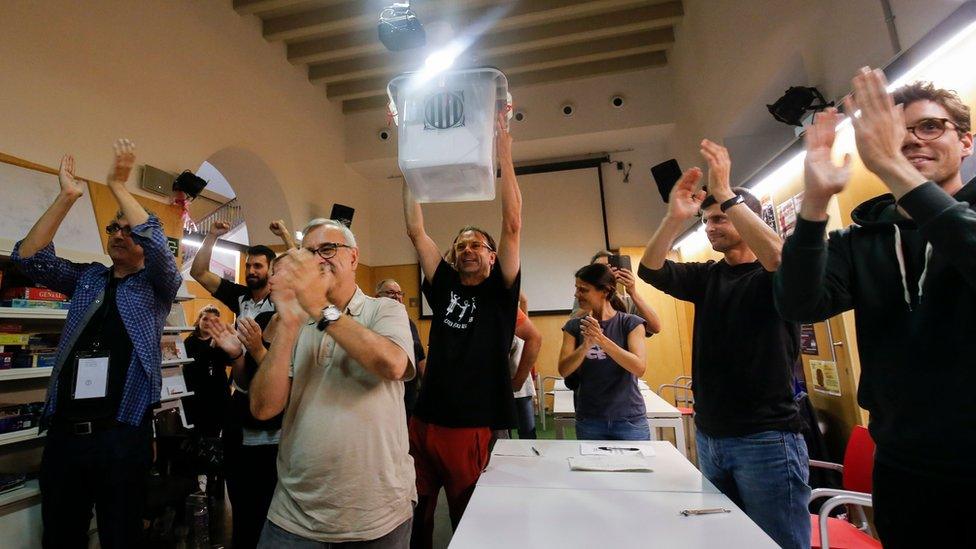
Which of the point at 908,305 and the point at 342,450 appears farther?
the point at 342,450

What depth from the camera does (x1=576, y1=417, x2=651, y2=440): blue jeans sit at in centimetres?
205

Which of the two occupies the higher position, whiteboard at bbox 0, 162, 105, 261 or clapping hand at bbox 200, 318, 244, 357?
whiteboard at bbox 0, 162, 105, 261

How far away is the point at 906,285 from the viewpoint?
34.7 inches

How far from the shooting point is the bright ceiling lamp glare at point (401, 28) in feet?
10.1

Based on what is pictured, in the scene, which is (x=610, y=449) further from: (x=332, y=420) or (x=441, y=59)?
(x=441, y=59)

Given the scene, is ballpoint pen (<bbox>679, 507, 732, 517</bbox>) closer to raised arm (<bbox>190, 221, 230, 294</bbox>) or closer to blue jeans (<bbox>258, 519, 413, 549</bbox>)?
blue jeans (<bbox>258, 519, 413, 549</bbox>)

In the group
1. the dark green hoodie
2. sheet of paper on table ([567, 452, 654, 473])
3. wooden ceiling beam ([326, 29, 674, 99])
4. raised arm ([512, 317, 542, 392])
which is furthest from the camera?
wooden ceiling beam ([326, 29, 674, 99])

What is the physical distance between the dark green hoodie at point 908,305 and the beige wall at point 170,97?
3937 mm

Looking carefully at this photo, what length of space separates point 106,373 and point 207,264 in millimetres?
1136

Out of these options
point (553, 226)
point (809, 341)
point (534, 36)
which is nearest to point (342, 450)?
point (809, 341)

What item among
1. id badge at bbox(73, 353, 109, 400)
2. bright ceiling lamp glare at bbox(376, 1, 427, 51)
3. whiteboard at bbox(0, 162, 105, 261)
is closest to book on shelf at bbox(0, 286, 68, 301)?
whiteboard at bbox(0, 162, 105, 261)

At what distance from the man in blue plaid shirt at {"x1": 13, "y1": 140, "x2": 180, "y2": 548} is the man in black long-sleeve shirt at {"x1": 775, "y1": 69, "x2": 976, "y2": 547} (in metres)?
2.30

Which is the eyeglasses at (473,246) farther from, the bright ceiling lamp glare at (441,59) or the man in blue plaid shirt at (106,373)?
the man in blue plaid shirt at (106,373)

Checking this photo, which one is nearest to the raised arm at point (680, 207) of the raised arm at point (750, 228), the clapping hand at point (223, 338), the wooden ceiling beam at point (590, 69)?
the raised arm at point (750, 228)
